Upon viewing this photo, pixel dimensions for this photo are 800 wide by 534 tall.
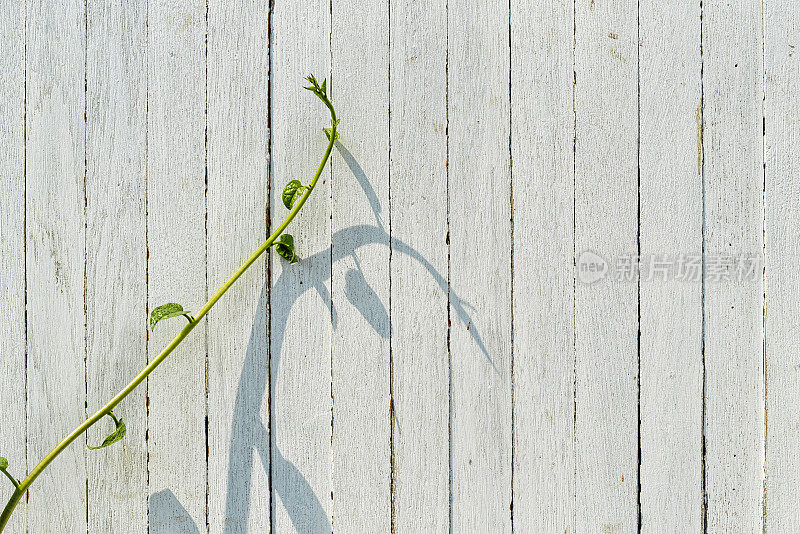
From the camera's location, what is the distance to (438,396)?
84 cm

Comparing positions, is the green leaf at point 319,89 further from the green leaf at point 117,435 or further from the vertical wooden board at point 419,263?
the green leaf at point 117,435

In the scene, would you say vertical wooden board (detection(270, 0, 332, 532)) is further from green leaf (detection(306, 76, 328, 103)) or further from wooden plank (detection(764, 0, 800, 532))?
wooden plank (detection(764, 0, 800, 532))

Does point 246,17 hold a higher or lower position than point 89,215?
higher

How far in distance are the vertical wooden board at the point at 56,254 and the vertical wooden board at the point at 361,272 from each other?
1.17ft

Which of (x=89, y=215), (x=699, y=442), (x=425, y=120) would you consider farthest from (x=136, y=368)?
(x=699, y=442)

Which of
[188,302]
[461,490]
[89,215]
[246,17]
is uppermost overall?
[246,17]

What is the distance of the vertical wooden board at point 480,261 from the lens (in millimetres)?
838

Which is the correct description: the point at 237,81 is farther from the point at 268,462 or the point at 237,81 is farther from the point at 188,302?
the point at 268,462

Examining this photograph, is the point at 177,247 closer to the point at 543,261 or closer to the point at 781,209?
the point at 543,261

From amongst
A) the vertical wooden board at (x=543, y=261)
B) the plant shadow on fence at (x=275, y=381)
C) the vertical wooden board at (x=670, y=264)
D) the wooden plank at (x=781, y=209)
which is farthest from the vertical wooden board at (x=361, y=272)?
the wooden plank at (x=781, y=209)

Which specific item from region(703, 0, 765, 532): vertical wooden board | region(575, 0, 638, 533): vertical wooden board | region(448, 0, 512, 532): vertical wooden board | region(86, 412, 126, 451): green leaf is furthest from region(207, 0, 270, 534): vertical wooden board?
region(703, 0, 765, 532): vertical wooden board

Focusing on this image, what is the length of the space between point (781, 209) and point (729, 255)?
0.09 m

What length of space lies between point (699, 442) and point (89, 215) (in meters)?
0.89

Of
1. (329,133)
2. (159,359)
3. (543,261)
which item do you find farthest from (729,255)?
(159,359)
